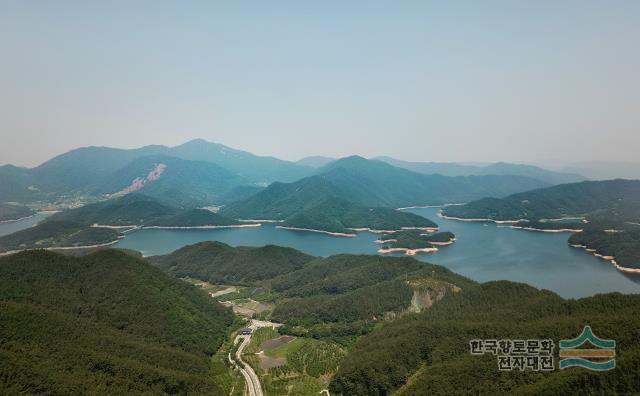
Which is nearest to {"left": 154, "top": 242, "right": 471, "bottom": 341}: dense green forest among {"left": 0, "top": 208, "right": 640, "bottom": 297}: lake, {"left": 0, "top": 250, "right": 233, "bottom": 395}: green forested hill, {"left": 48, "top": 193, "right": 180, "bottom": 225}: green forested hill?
{"left": 0, "top": 250, "right": 233, "bottom": 395}: green forested hill

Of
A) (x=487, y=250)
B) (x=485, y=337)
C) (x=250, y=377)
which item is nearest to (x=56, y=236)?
(x=250, y=377)

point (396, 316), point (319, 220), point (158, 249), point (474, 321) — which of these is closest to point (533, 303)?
point (474, 321)

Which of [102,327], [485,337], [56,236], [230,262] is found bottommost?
[485,337]

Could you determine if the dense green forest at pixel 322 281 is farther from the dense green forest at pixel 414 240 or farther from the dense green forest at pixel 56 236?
the dense green forest at pixel 56 236

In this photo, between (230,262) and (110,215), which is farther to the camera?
(110,215)

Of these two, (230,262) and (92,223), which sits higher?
(92,223)

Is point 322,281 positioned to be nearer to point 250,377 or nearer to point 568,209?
point 250,377

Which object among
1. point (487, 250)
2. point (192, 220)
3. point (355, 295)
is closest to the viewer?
point (355, 295)
